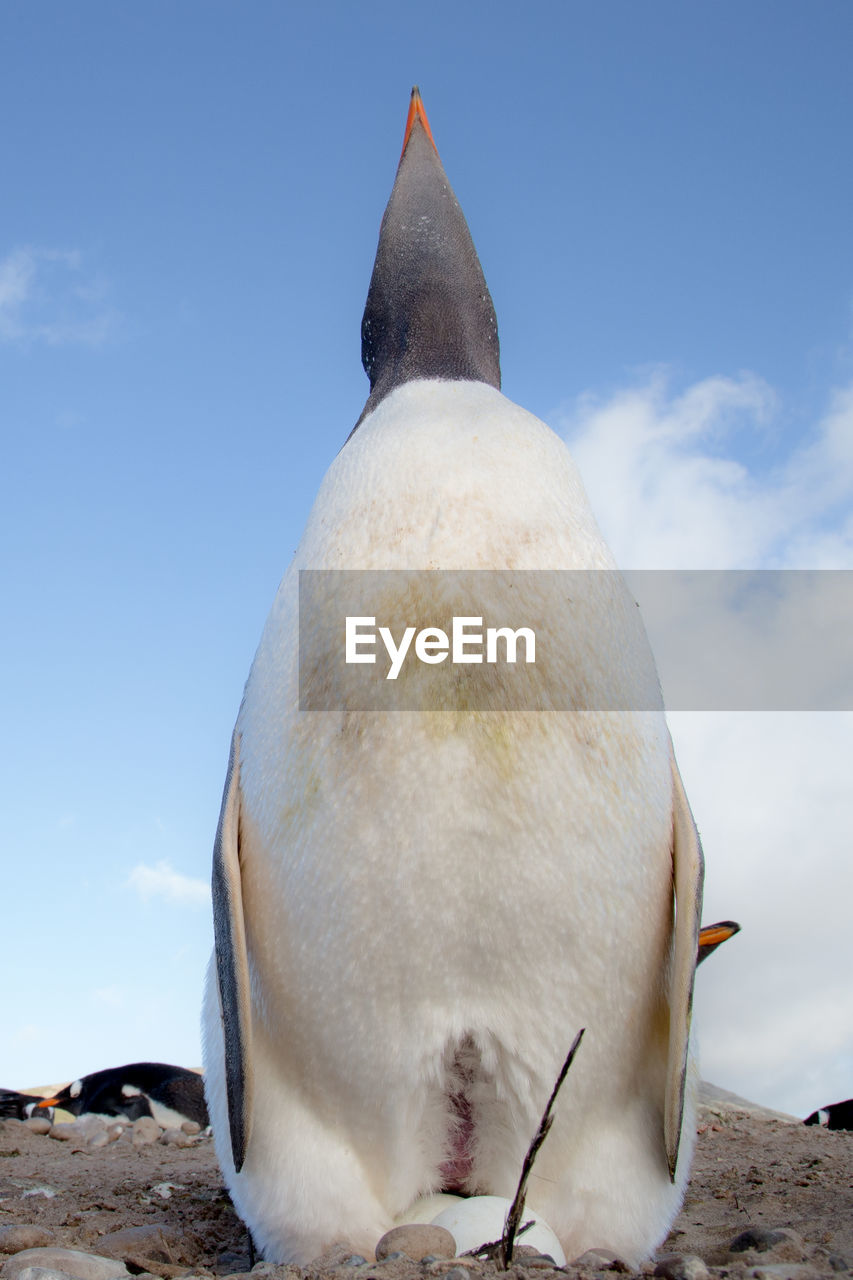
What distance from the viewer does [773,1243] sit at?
2270 millimetres

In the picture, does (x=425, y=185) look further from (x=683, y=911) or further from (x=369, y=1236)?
(x=369, y=1236)

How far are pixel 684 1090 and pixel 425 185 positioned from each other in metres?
2.72

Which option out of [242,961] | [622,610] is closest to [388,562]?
[622,610]

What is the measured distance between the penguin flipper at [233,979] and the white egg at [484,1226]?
0.46 m

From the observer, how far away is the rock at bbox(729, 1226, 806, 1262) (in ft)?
7.03

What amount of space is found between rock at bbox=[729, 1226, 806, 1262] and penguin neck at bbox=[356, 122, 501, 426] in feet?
7.11

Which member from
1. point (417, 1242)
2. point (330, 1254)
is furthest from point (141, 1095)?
point (417, 1242)

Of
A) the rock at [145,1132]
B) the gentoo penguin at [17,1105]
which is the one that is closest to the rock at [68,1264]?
the rock at [145,1132]

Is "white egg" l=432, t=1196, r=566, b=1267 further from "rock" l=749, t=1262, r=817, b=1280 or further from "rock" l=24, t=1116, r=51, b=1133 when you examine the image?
"rock" l=24, t=1116, r=51, b=1133

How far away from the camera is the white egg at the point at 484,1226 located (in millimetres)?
2203

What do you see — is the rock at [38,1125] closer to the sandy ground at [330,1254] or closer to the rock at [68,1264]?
the sandy ground at [330,1254]

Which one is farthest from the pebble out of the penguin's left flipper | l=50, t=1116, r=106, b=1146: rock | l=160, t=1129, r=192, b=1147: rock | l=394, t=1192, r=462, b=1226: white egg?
l=50, t=1116, r=106, b=1146: rock

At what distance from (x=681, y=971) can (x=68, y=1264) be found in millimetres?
1401

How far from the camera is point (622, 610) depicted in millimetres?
2570
